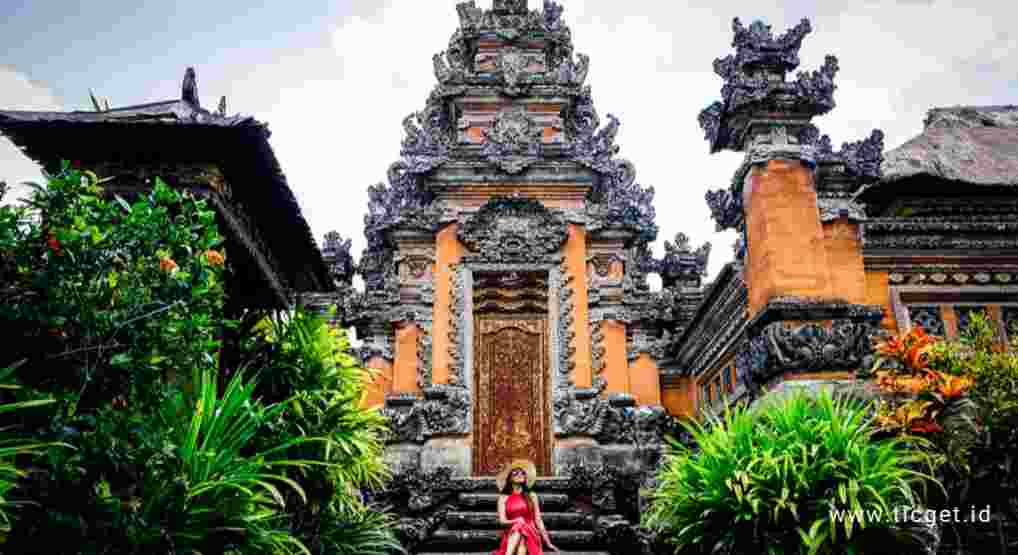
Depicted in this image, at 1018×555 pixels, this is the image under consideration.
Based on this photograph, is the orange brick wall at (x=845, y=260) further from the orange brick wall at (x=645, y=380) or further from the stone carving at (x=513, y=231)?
the stone carving at (x=513, y=231)

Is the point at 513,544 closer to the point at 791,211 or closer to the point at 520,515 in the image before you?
the point at 520,515

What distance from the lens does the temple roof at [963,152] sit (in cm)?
811

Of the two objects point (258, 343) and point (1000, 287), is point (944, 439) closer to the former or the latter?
point (1000, 287)

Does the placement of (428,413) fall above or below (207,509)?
above

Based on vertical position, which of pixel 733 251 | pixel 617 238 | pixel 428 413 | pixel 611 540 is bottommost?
pixel 611 540

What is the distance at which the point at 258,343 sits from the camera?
5.99m

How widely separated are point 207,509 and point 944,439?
15.1ft

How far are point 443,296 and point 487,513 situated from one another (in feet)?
12.1

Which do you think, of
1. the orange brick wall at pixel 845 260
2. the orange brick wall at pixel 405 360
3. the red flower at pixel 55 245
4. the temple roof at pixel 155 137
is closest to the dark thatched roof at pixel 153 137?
the temple roof at pixel 155 137

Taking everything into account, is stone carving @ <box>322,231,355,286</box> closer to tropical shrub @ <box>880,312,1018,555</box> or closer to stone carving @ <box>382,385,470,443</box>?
Answer: stone carving @ <box>382,385,470,443</box>

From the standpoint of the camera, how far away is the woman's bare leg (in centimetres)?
671

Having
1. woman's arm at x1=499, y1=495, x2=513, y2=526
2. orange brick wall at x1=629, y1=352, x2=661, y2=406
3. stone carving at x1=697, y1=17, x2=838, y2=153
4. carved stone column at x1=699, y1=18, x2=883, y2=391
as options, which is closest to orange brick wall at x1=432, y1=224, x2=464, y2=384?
orange brick wall at x1=629, y1=352, x2=661, y2=406

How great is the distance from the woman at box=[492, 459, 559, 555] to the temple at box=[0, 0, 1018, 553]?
1.19 meters

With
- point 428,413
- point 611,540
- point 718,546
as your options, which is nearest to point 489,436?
point 428,413
